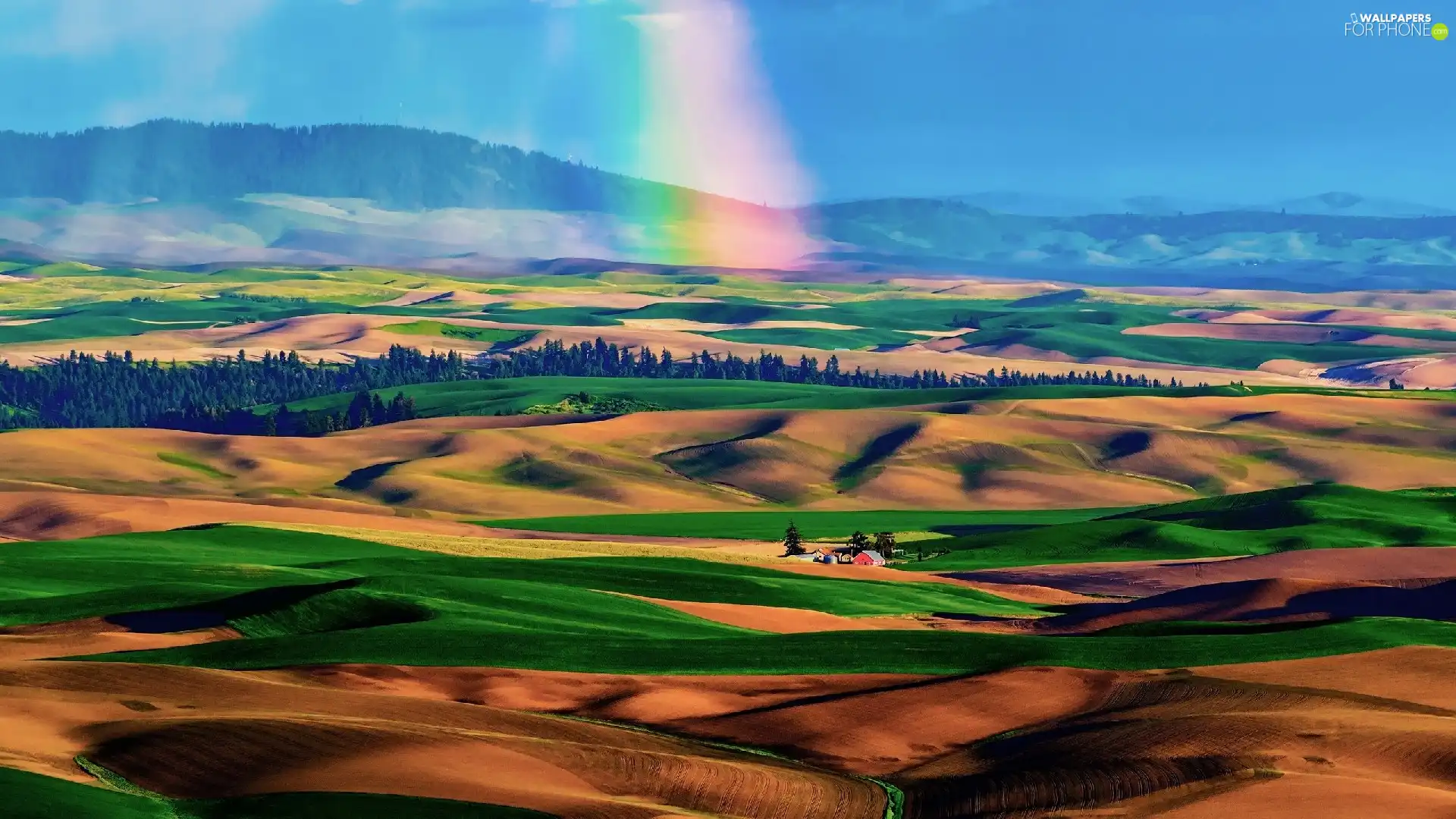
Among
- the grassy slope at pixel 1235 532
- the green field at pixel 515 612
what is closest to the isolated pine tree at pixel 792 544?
the grassy slope at pixel 1235 532

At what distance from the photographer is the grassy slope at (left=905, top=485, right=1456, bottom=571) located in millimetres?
103625

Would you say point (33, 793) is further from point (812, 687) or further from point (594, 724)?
point (812, 687)

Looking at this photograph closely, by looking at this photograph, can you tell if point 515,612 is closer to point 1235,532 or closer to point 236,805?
point 236,805

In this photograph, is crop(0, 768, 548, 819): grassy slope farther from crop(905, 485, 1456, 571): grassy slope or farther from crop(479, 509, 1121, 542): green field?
crop(479, 509, 1121, 542): green field

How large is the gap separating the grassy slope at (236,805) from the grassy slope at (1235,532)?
6349 centimetres

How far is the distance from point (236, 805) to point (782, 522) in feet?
290

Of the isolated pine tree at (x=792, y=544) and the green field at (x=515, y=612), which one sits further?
the isolated pine tree at (x=792, y=544)

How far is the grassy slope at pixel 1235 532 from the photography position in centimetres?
10362

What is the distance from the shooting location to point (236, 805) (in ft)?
126

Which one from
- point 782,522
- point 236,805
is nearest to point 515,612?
point 236,805

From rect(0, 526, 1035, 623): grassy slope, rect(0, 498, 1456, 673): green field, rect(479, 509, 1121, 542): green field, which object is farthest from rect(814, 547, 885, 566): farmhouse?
rect(0, 526, 1035, 623): grassy slope

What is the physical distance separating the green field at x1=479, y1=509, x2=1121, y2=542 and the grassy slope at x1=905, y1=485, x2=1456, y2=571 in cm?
657

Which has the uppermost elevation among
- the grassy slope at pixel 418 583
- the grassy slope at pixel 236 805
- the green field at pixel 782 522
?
the grassy slope at pixel 236 805

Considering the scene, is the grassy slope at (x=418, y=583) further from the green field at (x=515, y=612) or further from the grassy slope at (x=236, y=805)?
the grassy slope at (x=236, y=805)
